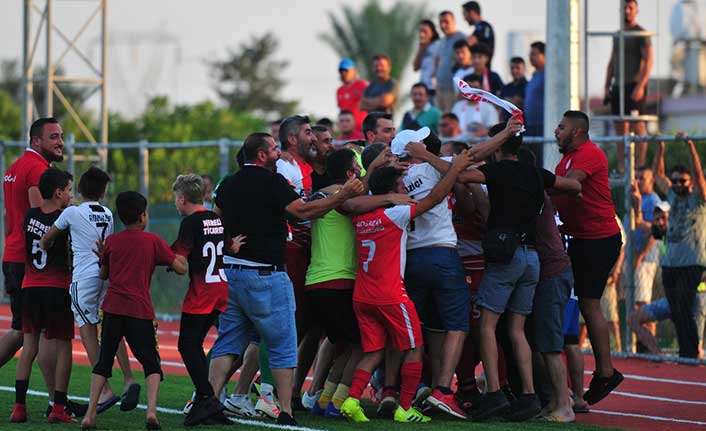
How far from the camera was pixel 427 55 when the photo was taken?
19406mm

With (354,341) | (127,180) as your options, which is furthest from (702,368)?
(127,180)

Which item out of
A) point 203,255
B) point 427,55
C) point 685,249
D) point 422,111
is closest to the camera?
point 203,255

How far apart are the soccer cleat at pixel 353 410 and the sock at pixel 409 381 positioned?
302 millimetres

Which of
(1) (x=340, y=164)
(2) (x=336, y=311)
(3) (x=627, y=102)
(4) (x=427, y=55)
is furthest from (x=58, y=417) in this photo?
(4) (x=427, y=55)

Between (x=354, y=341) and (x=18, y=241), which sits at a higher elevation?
(x=18, y=241)

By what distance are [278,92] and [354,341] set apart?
6343 cm

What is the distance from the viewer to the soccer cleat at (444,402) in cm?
1008

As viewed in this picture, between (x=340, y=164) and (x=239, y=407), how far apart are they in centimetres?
192

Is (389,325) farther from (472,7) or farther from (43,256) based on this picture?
(472,7)

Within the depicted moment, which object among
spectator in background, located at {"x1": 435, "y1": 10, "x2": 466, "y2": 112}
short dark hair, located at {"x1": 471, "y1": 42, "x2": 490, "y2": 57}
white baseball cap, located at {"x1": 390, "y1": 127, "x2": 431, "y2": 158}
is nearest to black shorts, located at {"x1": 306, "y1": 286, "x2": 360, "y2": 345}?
white baseball cap, located at {"x1": 390, "y1": 127, "x2": 431, "y2": 158}

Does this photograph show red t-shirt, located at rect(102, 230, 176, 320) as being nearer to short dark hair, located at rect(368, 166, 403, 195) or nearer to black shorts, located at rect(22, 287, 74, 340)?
black shorts, located at rect(22, 287, 74, 340)

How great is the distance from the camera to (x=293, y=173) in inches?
426

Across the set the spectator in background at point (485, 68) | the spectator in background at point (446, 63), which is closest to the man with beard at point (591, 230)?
the spectator in background at point (485, 68)

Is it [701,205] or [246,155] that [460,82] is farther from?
[701,205]
